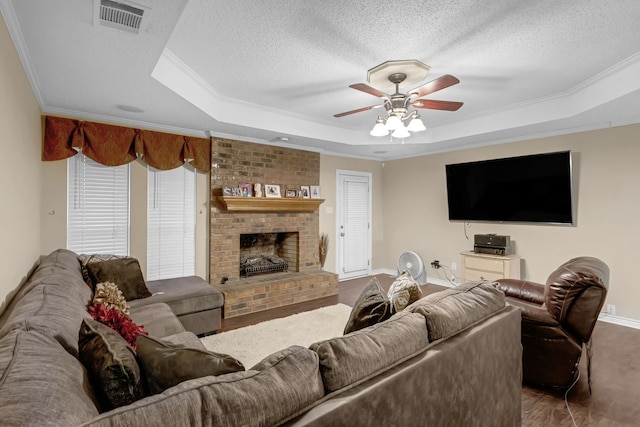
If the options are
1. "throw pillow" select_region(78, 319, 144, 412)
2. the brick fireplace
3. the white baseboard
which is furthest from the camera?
the brick fireplace

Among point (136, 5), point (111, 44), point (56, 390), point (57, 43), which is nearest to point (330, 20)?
point (136, 5)

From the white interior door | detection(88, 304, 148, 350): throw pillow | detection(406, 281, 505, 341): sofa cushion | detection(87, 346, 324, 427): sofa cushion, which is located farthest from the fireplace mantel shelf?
detection(87, 346, 324, 427): sofa cushion

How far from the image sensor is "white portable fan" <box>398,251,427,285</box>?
16.2 ft

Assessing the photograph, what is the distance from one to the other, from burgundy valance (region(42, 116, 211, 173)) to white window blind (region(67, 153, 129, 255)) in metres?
0.15

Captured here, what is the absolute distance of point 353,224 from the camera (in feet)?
19.4

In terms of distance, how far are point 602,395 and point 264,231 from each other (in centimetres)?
383

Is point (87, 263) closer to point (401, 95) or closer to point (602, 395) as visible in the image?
point (401, 95)

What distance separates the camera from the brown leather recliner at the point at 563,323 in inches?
81.5

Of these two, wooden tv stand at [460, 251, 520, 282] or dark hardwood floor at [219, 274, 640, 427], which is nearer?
dark hardwood floor at [219, 274, 640, 427]

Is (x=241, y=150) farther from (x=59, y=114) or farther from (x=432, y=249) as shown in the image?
(x=432, y=249)

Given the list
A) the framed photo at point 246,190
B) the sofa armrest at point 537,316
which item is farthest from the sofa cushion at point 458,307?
the framed photo at point 246,190

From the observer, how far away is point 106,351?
3.38 feet

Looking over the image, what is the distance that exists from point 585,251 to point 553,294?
7.80ft

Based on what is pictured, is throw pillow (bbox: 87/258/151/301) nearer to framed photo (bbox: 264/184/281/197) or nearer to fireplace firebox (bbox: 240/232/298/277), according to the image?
fireplace firebox (bbox: 240/232/298/277)
